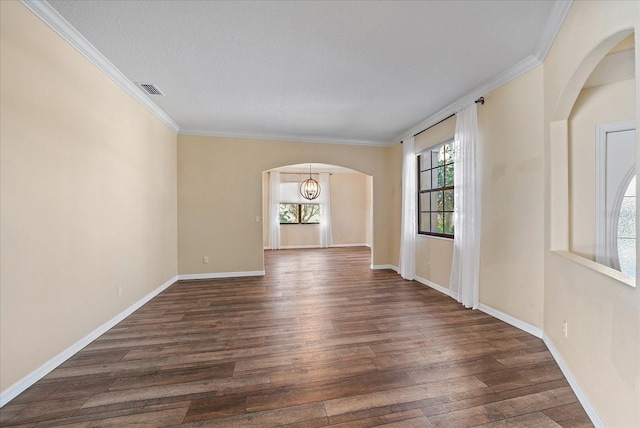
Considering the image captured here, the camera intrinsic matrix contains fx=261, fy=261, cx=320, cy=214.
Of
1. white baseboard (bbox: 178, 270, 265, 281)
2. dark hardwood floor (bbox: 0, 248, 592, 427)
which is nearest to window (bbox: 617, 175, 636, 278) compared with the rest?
dark hardwood floor (bbox: 0, 248, 592, 427)

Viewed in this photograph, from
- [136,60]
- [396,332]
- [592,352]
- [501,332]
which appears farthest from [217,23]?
[501,332]

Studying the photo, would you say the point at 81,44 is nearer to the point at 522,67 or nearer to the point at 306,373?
the point at 306,373

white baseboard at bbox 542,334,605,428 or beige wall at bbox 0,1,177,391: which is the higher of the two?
beige wall at bbox 0,1,177,391

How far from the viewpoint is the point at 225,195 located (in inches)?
208

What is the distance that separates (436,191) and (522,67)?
222 cm

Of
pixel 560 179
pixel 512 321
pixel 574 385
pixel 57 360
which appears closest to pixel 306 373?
pixel 574 385

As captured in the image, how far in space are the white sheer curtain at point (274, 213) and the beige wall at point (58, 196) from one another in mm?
5978

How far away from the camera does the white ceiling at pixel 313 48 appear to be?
79.7 inches

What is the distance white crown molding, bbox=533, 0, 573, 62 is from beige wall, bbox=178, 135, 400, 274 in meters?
3.74

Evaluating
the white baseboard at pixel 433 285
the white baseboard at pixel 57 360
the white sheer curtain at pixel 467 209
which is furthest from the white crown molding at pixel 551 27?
the white baseboard at pixel 57 360

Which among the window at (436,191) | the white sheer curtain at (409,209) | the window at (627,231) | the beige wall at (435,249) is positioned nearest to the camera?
the window at (627,231)

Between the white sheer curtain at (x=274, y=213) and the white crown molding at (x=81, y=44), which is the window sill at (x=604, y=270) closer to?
the white crown molding at (x=81, y=44)

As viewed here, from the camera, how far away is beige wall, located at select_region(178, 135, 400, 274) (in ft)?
16.8

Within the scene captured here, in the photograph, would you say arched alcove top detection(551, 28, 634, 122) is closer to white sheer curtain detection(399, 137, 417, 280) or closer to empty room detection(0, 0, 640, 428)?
empty room detection(0, 0, 640, 428)
